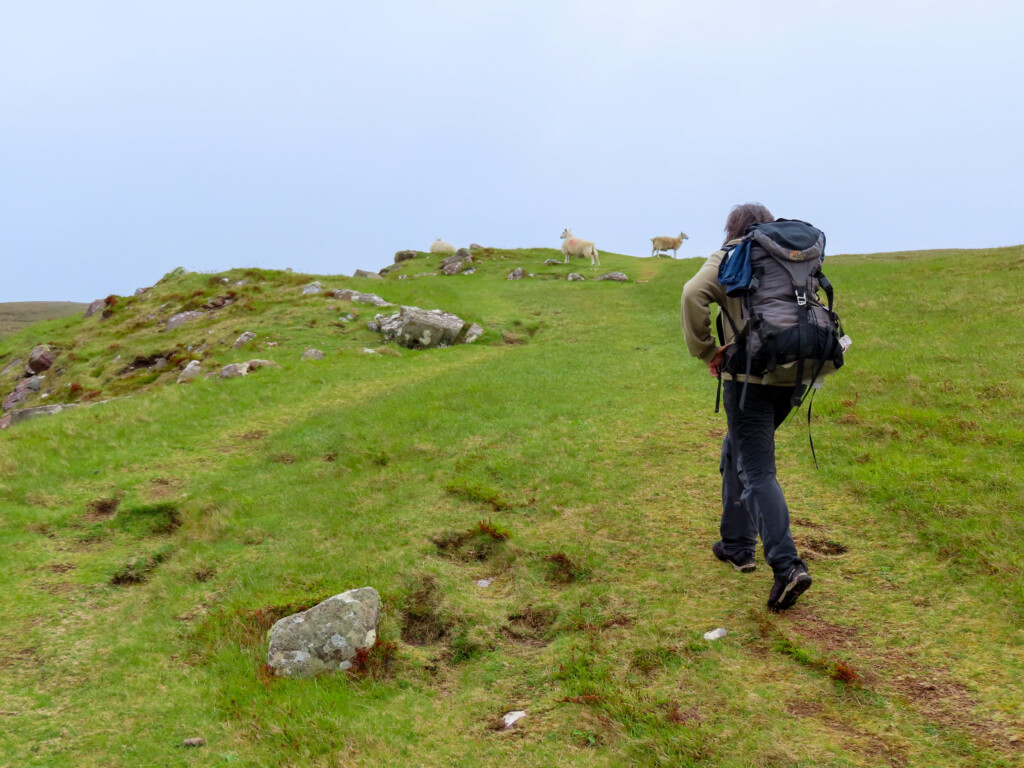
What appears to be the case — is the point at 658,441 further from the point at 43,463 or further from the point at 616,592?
the point at 43,463

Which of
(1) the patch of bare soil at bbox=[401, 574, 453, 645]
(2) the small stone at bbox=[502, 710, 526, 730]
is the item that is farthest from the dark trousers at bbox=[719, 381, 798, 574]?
(1) the patch of bare soil at bbox=[401, 574, 453, 645]

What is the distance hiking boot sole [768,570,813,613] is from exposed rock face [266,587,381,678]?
440 cm

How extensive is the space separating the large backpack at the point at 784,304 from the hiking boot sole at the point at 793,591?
1.83 meters

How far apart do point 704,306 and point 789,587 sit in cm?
315

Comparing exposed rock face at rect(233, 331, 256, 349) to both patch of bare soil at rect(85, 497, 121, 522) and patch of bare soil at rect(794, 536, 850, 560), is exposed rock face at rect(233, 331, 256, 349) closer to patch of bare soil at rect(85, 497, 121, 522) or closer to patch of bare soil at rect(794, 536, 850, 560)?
patch of bare soil at rect(85, 497, 121, 522)

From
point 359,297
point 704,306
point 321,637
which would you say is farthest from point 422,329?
point 321,637

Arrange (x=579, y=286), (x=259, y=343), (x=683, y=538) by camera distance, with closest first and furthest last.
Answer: (x=683, y=538) → (x=259, y=343) → (x=579, y=286)

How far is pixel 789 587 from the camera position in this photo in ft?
23.2

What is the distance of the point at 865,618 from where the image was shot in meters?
7.03

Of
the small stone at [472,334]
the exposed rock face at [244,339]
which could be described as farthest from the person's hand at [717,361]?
the exposed rock face at [244,339]

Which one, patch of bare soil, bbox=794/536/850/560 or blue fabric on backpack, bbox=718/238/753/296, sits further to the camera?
patch of bare soil, bbox=794/536/850/560

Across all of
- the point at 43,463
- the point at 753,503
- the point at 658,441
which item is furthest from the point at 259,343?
the point at 753,503

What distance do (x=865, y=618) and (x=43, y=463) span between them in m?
15.1

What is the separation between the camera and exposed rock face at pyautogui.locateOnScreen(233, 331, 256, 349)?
2724 cm
